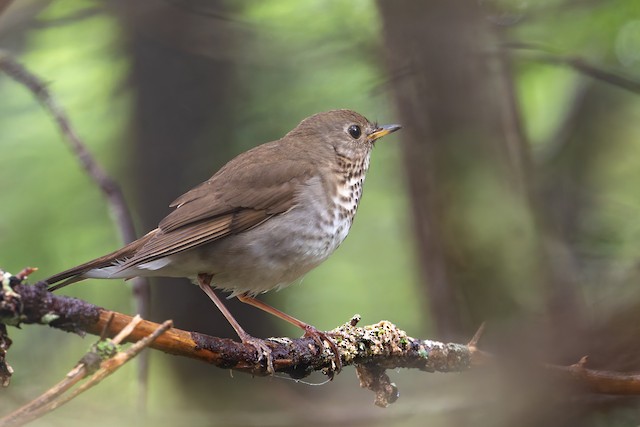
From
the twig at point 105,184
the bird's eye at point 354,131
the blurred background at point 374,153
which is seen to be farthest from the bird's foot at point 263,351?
the bird's eye at point 354,131

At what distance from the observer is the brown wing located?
13.0ft

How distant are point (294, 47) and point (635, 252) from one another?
2.93 m

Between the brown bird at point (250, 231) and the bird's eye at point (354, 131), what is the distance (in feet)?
2.12

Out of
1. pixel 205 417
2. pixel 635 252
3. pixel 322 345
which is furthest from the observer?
pixel 635 252

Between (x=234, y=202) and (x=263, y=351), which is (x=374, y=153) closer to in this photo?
(x=234, y=202)

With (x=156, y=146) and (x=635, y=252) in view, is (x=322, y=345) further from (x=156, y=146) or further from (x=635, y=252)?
(x=156, y=146)

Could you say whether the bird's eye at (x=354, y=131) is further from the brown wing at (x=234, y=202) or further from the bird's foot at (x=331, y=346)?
the bird's foot at (x=331, y=346)

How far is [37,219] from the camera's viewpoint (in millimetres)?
6109

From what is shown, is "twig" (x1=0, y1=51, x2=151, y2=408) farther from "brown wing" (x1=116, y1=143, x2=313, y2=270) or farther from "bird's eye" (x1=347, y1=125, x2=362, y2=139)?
"bird's eye" (x1=347, y1=125, x2=362, y2=139)

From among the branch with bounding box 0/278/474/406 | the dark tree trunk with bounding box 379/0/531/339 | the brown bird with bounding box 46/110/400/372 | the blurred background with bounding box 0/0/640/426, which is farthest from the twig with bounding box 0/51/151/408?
the dark tree trunk with bounding box 379/0/531/339

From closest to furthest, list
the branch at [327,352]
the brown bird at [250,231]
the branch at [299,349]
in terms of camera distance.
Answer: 1. the branch at [299,349]
2. the branch at [327,352]
3. the brown bird at [250,231]

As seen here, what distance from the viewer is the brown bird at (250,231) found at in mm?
3939

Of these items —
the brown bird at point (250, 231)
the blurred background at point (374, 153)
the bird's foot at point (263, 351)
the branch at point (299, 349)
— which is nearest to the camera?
the branch at point (299, 349)

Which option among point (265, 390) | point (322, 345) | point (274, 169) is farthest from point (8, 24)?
point (322, 345)
